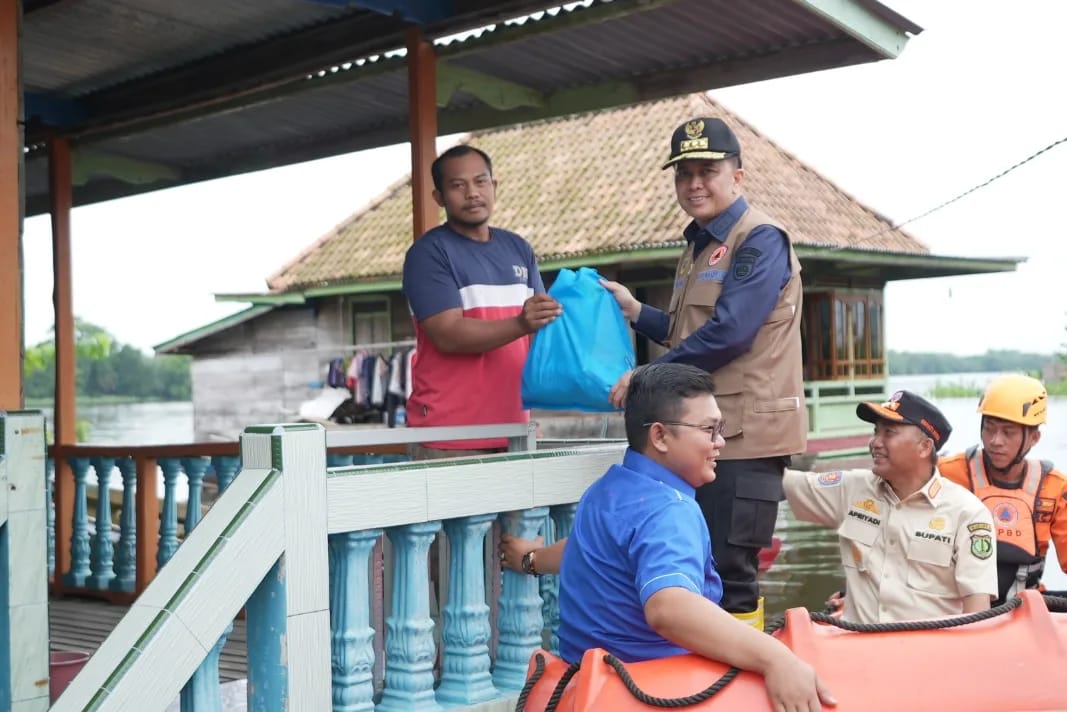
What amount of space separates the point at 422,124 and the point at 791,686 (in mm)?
4611

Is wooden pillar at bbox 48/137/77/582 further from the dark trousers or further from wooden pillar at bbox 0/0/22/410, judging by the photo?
the dark trousers

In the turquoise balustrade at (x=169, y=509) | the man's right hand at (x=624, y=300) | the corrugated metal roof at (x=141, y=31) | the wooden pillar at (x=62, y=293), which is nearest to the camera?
the man's right hand at (x=624, y=300)

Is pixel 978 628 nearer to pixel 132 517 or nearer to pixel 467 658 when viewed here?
pixel 467 658

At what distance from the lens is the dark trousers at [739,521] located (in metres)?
3.15

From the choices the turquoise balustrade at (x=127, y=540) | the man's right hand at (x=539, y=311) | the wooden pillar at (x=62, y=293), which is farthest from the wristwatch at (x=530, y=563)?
the wooden pillar at (x=62, y=293)

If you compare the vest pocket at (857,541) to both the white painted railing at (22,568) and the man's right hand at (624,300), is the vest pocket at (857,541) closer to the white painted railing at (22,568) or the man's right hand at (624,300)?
the man's right hand at (624,300)

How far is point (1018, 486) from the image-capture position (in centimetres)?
399

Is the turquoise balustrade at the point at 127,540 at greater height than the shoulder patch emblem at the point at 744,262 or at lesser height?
lesser

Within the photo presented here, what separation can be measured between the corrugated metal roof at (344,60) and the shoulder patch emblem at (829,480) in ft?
7.27

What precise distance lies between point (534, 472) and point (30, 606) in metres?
1.58

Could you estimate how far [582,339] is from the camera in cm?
354

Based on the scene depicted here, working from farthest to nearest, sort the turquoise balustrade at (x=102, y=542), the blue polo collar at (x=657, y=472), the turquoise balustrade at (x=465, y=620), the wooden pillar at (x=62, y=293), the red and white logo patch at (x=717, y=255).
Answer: the wooden pillar at (x=62, y=293), the turquoise balustrade at (x=102, y=542), the red and white logo patch at (x=717, y=255), the turquoise balustrade at (x=465, y=620), the blue polo collar at (x=657, y=472)

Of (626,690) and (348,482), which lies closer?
(626,690)

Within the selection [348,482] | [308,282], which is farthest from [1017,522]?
[308,282]
